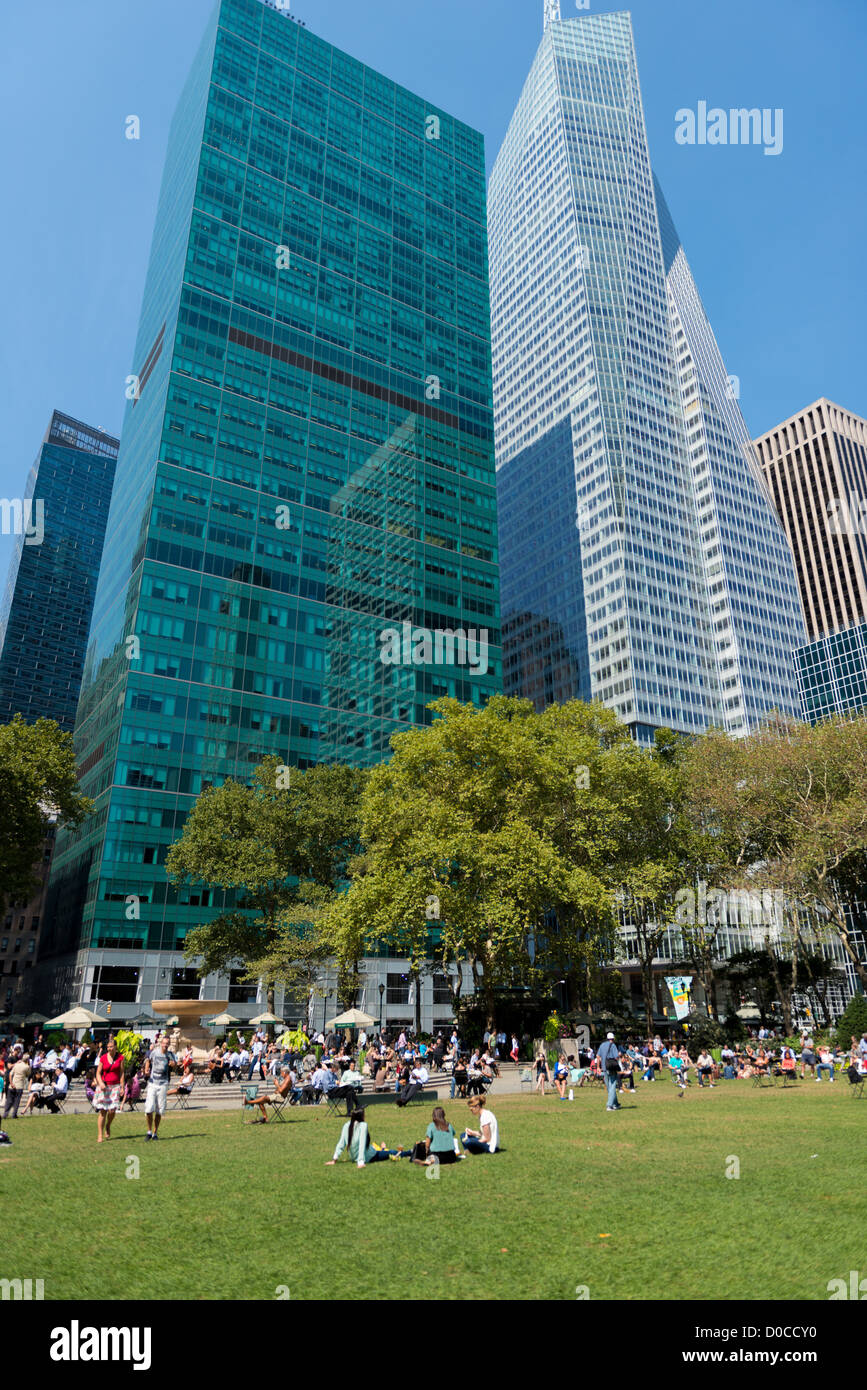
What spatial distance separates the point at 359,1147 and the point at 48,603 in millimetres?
194358

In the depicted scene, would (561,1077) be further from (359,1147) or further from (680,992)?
(680,992)

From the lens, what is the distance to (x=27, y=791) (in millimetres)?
52594

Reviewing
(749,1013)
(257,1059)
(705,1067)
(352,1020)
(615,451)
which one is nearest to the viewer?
(705,1067)

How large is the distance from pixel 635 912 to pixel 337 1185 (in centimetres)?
4429

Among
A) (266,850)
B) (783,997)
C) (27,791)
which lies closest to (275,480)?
(266,850)

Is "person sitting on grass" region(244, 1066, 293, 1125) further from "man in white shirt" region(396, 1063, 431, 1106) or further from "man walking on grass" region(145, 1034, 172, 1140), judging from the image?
"man walking on grass" region(145, 1034, 172, 1140)

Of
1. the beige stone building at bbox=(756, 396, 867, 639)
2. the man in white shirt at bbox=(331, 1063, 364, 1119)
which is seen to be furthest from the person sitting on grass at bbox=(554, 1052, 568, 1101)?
the beige stone building at bbox=(756, 396, 867, 639)

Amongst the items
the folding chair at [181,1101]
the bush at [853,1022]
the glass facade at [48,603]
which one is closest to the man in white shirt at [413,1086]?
the folding chair at [181,1101]

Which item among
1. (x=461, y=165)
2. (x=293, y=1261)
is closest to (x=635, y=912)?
(x=293, y=1261)

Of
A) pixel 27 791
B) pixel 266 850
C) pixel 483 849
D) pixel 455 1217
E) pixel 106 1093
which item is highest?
pixel 27 791

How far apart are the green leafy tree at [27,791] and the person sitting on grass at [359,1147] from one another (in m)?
42.2

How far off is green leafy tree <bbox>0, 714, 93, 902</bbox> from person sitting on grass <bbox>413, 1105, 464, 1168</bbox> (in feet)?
143
